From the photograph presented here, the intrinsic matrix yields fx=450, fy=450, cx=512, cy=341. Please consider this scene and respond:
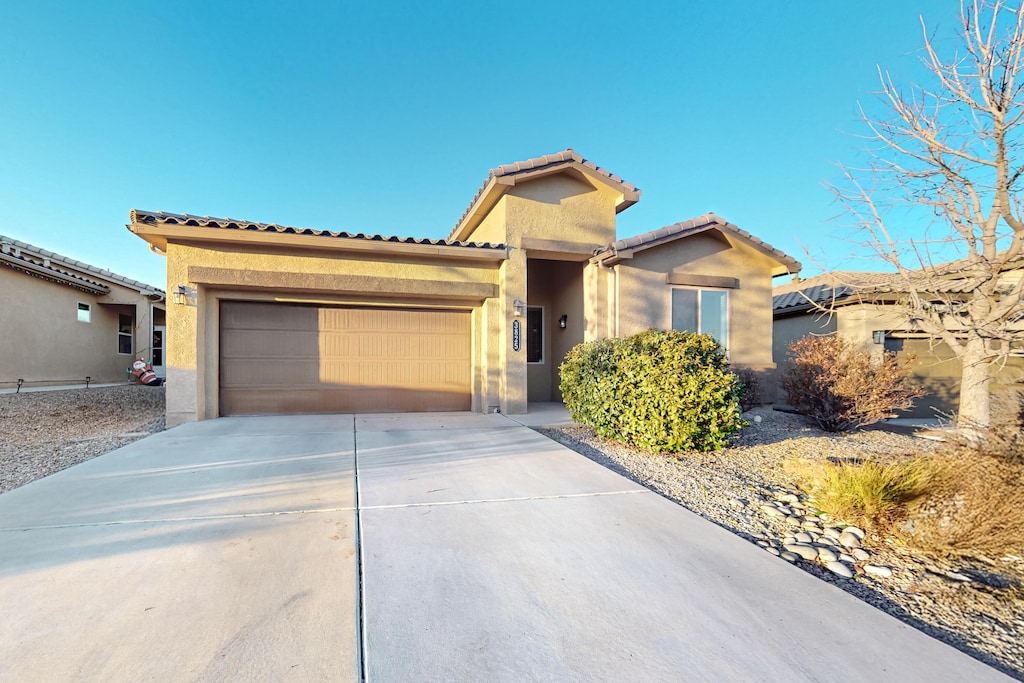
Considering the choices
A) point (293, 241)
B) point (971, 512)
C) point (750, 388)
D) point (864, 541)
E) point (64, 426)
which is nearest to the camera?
point (971, 512)

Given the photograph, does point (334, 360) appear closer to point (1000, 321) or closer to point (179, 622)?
point (179, 622)

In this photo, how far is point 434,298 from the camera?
9.11m

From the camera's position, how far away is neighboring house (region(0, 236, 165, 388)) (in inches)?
435

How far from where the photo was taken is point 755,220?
1098cm

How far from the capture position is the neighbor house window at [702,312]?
382 inches

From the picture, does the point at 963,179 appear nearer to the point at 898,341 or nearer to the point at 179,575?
the point at 898,341

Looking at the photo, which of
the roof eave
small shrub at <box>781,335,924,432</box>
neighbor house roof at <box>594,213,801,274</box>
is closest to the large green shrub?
small shrub at <box>781,335,924,432</box>

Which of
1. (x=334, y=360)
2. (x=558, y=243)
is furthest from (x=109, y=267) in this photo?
(x=558, y=243)

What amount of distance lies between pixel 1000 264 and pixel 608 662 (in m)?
6.83

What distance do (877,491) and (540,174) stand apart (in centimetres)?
757

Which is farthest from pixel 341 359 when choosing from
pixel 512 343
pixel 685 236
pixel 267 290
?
pixel 685 236

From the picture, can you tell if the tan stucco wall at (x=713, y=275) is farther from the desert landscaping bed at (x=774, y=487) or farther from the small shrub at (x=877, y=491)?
the small shrub at (x=877, y=491)

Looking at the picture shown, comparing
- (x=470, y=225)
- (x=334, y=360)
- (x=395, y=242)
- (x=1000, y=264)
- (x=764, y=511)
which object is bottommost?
(x=764, y=511)

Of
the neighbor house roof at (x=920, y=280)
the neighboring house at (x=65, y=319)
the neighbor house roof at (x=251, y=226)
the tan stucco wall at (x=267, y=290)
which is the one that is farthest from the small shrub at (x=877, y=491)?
the neighboring house at (x=65, y=319)
